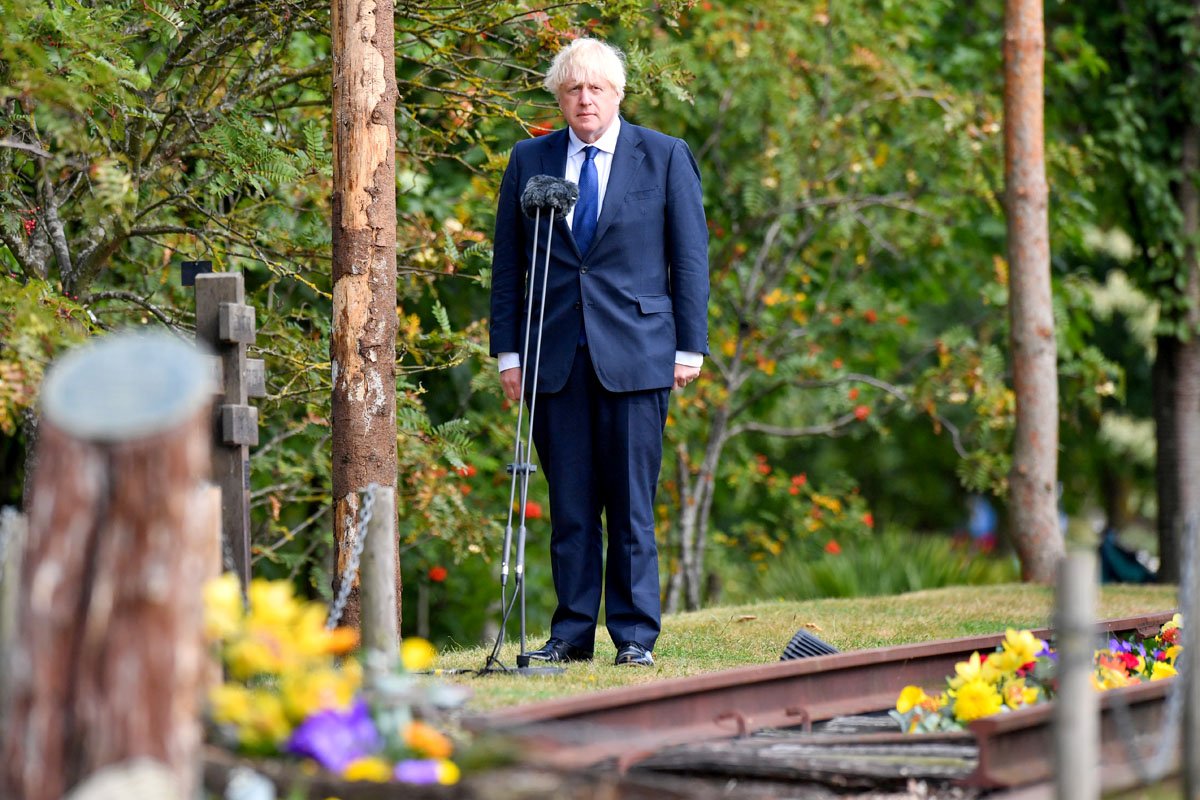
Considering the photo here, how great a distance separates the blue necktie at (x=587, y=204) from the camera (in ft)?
19.0

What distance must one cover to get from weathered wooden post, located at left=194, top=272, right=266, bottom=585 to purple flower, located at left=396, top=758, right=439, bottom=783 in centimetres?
214

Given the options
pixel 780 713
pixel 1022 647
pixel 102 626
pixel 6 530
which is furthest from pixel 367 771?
pixel 1022 647

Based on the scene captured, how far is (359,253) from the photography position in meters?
5.82

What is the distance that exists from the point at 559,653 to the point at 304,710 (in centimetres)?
260

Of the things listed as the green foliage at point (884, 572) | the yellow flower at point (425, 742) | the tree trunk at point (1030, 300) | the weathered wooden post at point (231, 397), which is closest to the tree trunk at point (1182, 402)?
the green foliage at point (884, 572)

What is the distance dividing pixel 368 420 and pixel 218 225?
6.52 ft

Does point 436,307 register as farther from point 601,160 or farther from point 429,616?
point 429,616

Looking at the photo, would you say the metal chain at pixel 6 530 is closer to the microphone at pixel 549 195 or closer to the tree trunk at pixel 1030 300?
the microphone at pixel 549 195

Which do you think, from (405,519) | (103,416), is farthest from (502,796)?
(405,519)

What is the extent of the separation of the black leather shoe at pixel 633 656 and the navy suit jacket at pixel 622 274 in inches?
39.2

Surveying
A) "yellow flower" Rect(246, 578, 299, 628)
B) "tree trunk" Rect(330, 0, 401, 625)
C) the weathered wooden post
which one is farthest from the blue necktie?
"yellow flower" Rect(246, 578, 299, 628)

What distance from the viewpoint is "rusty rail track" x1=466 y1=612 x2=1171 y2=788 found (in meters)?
3.69

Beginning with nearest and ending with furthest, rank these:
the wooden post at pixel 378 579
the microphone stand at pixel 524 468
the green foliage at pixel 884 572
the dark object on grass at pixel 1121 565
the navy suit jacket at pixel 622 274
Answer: the wooden post at pixel 378 579
the microphone stand at pixel 524 468
the navy suit jacket at pixel 622 274
the green foliage at pixel 884 572
the dark object on grass at pixel 1121 565

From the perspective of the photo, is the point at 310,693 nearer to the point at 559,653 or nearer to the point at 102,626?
the point at 102,626
